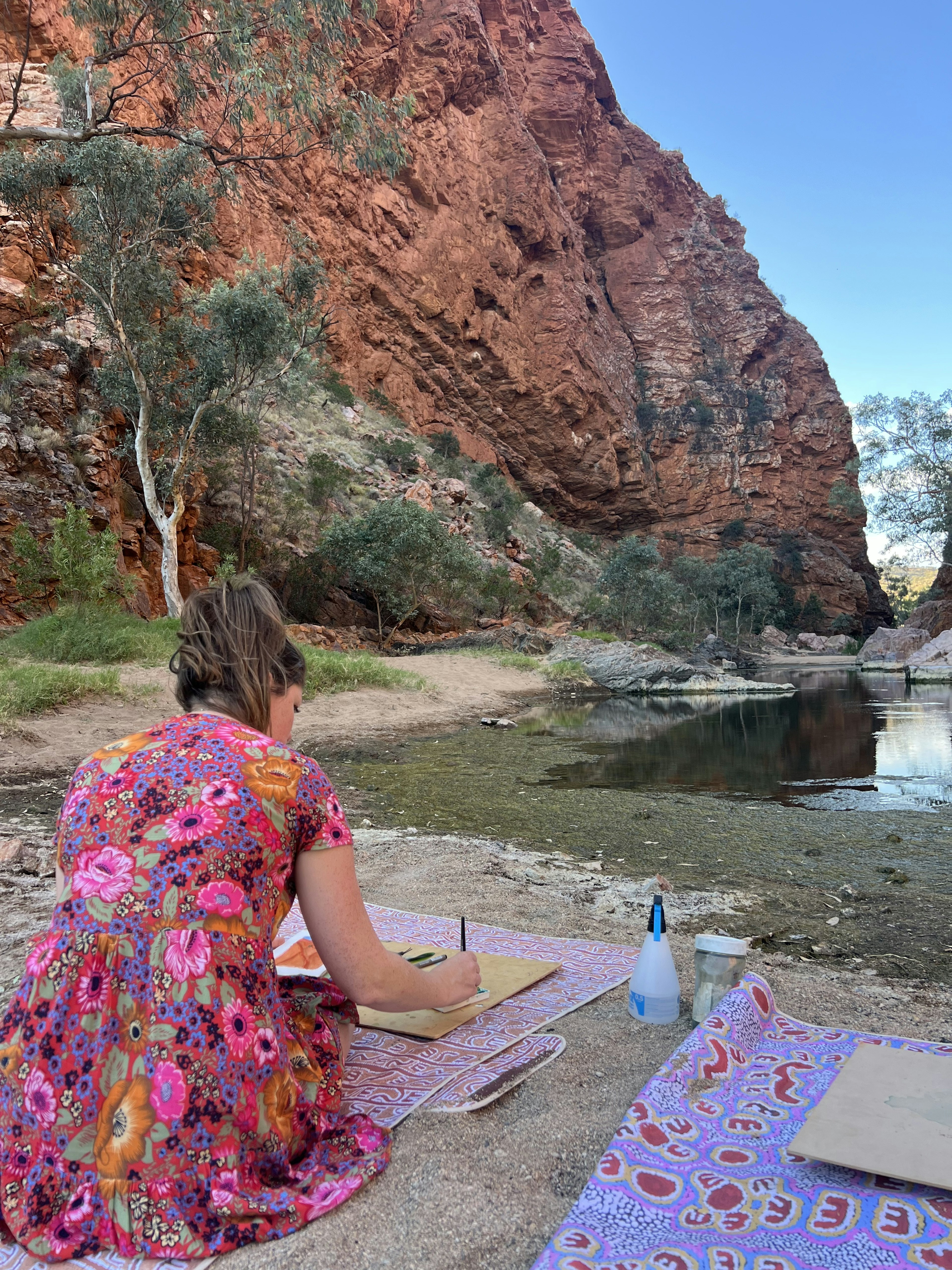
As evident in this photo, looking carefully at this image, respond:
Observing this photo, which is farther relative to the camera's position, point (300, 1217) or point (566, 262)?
point (566, 262)

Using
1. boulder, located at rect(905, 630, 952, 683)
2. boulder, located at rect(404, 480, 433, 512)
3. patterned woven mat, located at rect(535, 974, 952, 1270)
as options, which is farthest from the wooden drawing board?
boulder, located at rect(404, 480, 433, 512)

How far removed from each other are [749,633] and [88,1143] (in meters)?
48.4

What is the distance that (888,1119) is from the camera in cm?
151

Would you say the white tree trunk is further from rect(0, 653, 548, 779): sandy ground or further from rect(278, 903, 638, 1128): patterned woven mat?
rect(278, 903, 638, 1128): patterned woven mat

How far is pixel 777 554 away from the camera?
167 feet

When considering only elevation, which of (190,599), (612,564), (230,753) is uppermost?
(612,564)

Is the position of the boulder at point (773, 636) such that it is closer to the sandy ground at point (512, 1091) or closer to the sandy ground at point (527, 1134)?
the sandy ground at point (512, 1091)

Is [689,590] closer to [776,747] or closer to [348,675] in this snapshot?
[348,675]

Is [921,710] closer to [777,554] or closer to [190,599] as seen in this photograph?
[190,599]

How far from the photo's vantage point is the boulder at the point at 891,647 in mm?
28922

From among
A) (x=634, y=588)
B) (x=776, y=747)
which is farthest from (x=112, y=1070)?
A: (x=634, y=588)

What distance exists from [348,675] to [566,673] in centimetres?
859

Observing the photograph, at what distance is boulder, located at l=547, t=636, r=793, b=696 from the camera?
18766 mm

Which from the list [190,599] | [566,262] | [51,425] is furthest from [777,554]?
[190,599]
